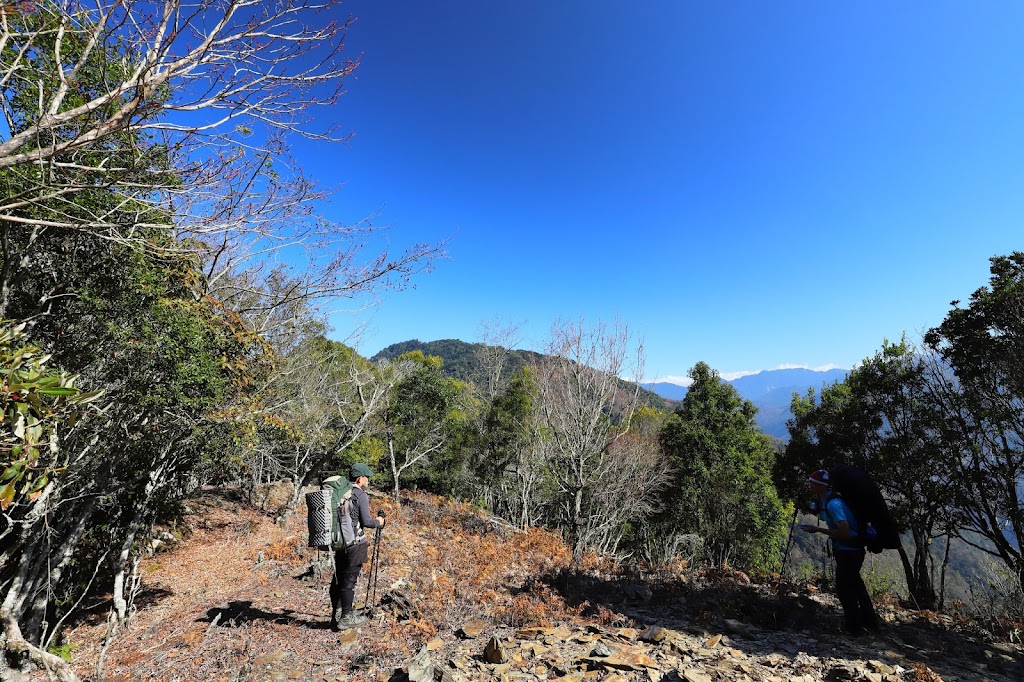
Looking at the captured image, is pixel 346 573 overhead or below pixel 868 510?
below

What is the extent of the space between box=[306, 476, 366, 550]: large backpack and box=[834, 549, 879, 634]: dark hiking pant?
18.1 feet

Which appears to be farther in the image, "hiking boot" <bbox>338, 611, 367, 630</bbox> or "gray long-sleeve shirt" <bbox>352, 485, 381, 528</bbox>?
"hiking boot" <bbox>338, 611, 367, 630</bbox>

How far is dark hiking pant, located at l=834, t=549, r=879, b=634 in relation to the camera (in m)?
4.67

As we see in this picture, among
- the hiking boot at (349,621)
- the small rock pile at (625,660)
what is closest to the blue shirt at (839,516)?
the small rock pile at (625,660)

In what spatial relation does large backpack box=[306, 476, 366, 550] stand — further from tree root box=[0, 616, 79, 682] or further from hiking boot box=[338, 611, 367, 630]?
tree root box=[0, 616, 79, 682]

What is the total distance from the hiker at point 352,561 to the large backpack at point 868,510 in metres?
5.49

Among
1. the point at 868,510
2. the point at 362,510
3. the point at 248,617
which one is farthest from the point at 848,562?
the point at 248,617

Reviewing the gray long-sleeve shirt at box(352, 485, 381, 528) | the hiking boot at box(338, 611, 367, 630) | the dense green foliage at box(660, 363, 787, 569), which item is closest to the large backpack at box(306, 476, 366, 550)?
the gray long-sleeve shirt at box(352, 485, 381, 528)

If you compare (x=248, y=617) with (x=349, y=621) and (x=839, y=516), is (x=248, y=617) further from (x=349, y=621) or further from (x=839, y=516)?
(x=839, y=516)

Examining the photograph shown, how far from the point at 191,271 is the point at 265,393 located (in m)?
3.33

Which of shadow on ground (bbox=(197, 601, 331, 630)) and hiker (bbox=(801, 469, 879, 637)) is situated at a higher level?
hiker (bbox=(801, 469, 879, 637))

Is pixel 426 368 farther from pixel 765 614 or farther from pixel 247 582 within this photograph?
pixel 765 614

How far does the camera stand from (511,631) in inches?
199

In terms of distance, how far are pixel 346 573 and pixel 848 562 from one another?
5.71 m
